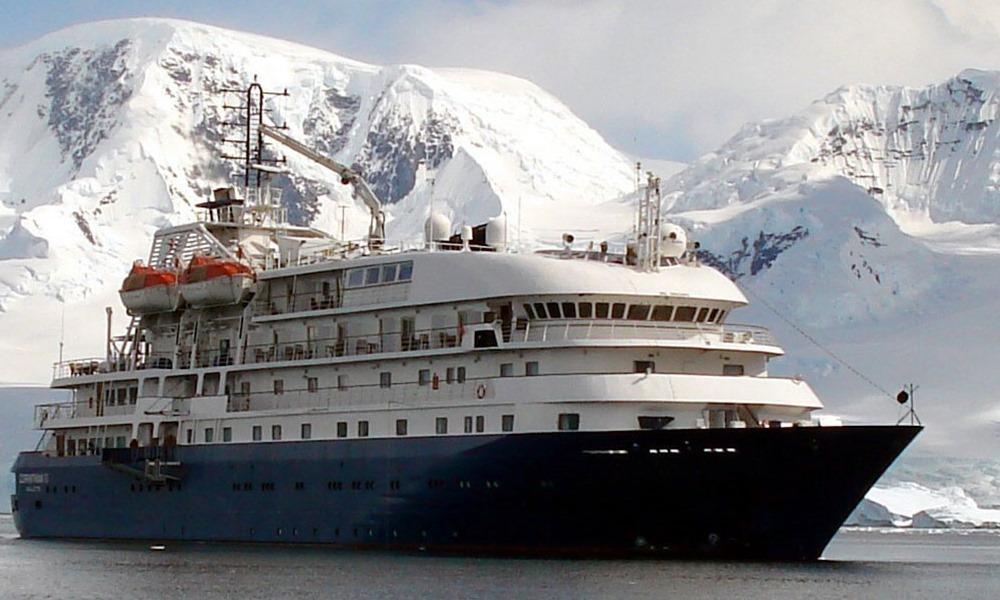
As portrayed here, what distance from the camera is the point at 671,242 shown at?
4619 centimetres

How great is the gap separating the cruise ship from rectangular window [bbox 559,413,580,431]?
0.13m

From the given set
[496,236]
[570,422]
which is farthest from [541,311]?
[496,236]

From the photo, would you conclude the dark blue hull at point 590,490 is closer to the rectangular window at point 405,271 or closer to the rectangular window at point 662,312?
the rectangular window at point 662,312

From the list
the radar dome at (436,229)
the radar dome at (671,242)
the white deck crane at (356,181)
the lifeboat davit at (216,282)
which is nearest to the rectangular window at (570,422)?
the radar dome at (671,242)

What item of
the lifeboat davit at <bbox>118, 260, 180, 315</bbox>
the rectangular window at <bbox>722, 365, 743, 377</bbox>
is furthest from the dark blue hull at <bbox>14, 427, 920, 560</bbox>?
the lifeboat davit at <bbox>118, 260, 180, 315</bbox>

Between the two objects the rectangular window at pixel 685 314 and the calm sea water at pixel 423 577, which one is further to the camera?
the rectangular window at pixel 685 314

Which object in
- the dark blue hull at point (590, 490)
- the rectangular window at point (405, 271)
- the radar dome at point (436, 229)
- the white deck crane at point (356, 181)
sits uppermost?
the white deck crane at point (356, 181)

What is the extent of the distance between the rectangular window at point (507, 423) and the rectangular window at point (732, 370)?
16.7 ft

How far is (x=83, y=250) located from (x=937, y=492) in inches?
4090

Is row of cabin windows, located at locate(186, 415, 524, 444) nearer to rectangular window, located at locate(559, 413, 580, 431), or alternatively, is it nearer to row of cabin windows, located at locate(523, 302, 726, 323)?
rectangular window, located at locate(559, 413, 580, 431)

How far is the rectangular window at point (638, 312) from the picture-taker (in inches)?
1748

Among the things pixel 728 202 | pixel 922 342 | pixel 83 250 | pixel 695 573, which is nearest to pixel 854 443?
pixel 695 573

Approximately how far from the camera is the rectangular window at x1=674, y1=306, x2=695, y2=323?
147 ft

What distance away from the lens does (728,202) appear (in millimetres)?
167375
